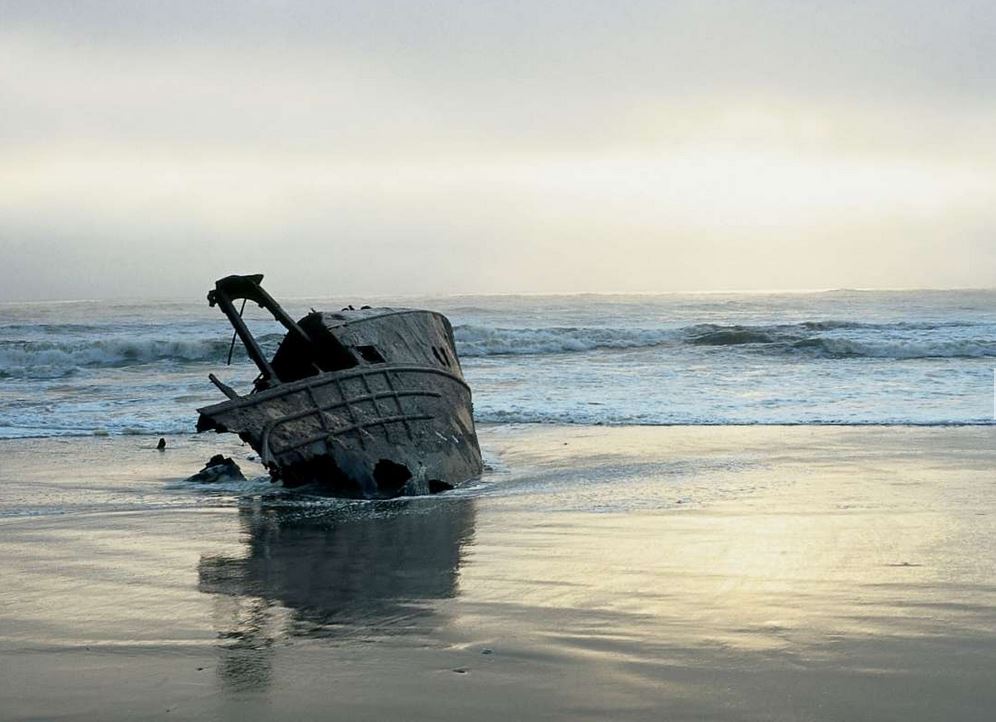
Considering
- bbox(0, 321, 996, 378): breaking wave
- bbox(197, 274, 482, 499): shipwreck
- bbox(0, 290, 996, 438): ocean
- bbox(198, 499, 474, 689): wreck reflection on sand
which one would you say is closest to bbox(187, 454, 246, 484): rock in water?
bbox(197, 274, 482, 499): shipwreck

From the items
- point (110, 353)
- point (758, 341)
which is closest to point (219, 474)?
point (110, 353)

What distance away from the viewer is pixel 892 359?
90.1ft

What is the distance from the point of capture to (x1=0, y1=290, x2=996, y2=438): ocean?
1513 centimetres

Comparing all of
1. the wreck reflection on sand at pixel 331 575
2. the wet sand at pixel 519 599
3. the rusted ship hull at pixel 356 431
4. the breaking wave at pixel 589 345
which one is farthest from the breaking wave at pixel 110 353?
the wreck reflection on sand at pixel 331 575

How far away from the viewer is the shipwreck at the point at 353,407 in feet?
28.6

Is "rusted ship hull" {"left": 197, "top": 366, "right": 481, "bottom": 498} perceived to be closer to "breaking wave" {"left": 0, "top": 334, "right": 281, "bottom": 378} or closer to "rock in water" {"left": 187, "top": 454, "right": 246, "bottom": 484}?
"rock in water" {"left": 187, "top": 454, "right": 246, "bottom": 484}

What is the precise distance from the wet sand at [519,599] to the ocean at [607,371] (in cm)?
544

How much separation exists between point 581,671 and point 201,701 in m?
1.28

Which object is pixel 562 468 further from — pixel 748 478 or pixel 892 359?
pixel 892 359

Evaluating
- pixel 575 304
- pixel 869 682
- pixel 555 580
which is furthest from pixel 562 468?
pixel 575 304

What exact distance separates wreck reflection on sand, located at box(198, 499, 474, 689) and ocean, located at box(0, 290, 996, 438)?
679 cm

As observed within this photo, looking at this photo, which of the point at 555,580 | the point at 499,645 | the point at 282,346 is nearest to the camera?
the point at 499,645

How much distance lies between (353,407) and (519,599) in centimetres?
407

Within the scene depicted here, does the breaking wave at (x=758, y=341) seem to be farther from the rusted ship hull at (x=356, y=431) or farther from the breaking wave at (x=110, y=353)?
the rusted ship hull at (x=356, y=431)
